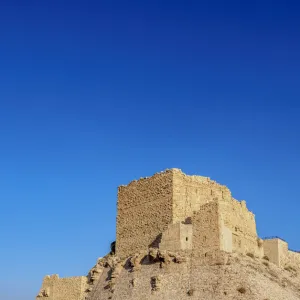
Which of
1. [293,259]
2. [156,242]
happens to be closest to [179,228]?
[156,242]

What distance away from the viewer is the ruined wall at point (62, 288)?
41.6 m

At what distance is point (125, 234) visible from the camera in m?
41.3

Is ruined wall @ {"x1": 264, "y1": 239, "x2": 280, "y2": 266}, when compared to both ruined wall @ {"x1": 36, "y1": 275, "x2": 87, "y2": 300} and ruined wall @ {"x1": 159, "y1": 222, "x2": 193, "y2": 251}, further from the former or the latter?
ruined wall @ {"x1": 36, "y1": 275, "x2": 87, "y2": 300}

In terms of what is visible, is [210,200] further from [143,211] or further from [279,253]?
[279,253]

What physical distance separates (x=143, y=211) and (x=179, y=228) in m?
4.61

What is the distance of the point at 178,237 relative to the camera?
36.3 metres

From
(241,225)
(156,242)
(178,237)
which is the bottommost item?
(178,237)

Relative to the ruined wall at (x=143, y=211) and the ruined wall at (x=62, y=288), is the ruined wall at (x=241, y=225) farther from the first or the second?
the ruined wall at (x=62, y=288)

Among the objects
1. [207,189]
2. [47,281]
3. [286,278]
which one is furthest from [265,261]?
[47,281]

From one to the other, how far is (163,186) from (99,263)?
6945 mm

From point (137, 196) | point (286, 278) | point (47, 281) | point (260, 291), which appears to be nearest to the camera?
point (260, 291)

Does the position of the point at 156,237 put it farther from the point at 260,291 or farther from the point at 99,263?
the point at 260,291

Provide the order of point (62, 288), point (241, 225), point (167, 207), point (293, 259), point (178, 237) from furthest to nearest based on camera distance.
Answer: point (293, 259) → point (62, 288) → point (241, 225) → point (167, 207) → point (178, 237)

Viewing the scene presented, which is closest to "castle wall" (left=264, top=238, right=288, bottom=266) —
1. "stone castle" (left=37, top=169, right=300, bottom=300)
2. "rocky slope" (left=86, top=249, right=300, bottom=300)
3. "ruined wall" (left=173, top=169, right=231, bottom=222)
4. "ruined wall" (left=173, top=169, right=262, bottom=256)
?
"stone castle" (left=37, top=169, right=300, bottom=300)
